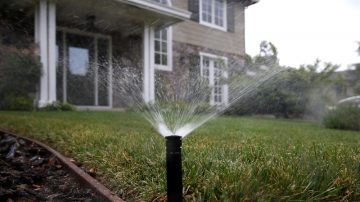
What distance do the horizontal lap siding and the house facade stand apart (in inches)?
1.5

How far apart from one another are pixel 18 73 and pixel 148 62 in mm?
3620


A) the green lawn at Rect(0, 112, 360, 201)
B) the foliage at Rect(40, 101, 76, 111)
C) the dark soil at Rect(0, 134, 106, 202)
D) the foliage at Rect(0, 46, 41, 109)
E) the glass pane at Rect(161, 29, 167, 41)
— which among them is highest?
the glass pane at Rect(161, 29, 167, 41)

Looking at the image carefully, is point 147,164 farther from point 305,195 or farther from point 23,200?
point 305,195

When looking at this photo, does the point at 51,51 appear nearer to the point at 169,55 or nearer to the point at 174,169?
the point at 169,55

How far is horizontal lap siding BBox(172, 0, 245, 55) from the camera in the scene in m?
13.2

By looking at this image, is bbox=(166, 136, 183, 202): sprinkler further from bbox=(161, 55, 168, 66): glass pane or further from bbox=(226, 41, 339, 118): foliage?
bbox=(161, 55, 168, 66): glass pane

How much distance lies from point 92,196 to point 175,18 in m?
9.21

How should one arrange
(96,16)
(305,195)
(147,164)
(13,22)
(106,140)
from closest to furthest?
(305,195) < (147,164) < (106,140) < (13,22) < (96,16)

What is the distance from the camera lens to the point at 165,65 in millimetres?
12109

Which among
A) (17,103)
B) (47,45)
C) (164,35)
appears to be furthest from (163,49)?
(17,103)

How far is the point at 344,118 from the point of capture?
25.0 ft

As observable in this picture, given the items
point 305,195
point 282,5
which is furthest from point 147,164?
point 282,5

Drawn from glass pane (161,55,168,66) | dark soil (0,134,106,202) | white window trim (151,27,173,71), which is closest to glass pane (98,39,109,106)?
white window trim (151,27,173,71)

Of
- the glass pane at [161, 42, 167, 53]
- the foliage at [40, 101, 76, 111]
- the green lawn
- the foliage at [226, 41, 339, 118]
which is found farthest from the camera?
the glass pane at [161, 42, 167, 53]
